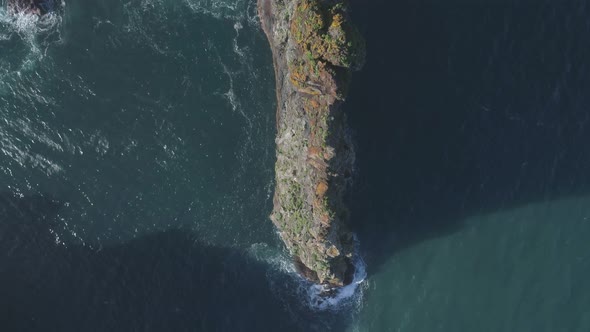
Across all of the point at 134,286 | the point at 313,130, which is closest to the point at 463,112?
the point at 313,130

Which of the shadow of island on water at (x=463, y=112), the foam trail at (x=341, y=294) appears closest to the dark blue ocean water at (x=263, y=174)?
the shadow of island on water at (x=463, y=112)

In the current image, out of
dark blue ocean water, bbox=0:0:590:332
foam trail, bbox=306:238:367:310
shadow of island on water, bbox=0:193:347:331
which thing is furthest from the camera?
foam trail, bbox=306:238:367:310

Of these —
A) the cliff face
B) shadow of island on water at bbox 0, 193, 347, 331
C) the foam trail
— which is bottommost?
the foam trail

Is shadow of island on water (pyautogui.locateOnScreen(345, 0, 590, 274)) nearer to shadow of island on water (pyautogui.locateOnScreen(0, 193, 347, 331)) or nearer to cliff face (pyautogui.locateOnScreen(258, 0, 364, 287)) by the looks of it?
cliff face (pyautogui.locateOnScreen(258, 0, 364, 287))

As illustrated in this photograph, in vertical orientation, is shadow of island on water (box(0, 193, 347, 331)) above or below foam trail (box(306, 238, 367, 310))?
above

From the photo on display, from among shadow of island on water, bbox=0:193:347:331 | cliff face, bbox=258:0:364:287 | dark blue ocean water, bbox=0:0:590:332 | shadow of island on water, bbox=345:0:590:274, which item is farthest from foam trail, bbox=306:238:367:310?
shadow of island on water, bbox=345:0:590:274

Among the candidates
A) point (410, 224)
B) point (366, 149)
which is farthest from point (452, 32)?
point (410, 224)

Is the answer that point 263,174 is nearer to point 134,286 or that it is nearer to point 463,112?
point 134,286

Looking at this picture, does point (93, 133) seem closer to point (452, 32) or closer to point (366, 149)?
point (366, 149)
